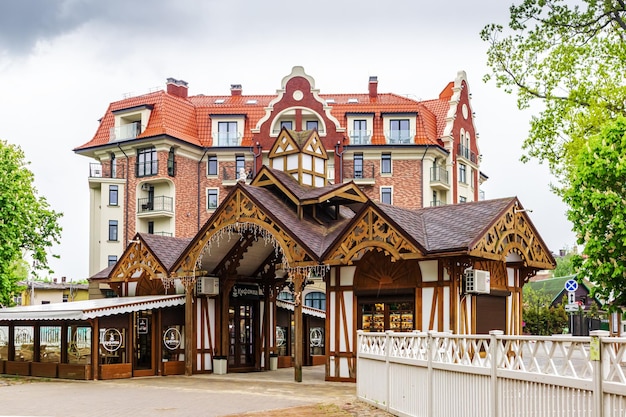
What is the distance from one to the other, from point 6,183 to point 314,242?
14.8 metres

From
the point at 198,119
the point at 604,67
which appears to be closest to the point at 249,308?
the point at 604,67

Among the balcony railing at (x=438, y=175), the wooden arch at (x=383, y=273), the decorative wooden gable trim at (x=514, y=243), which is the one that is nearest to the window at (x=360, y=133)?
the balcony railing at (x=438, y=175)

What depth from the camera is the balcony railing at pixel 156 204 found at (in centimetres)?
4744

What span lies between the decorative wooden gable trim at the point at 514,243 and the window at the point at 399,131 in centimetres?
2648

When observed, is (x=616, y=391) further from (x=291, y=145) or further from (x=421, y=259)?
(x=291, y=145)

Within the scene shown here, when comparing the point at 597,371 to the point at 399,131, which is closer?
the point at 597,371

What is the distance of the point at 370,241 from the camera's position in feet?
62.8

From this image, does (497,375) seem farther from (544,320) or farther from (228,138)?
(228,138)

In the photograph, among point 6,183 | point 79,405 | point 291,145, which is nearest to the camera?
point 79,405

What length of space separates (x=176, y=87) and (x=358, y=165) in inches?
526

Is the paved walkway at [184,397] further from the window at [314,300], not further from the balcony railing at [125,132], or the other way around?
the balcony railing at [125,132]

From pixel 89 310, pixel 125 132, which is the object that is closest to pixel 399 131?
pixel 125 132

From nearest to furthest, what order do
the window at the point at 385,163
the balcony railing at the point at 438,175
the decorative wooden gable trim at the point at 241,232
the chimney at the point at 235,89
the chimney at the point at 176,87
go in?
the decorative wooden gable trim at the point at 241,232, the balcony railing at the point at 438,175, the window at the point at 385,163, the chimney at the point at 176,87, the chimney at the point at 235,89

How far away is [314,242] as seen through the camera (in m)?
20.7
